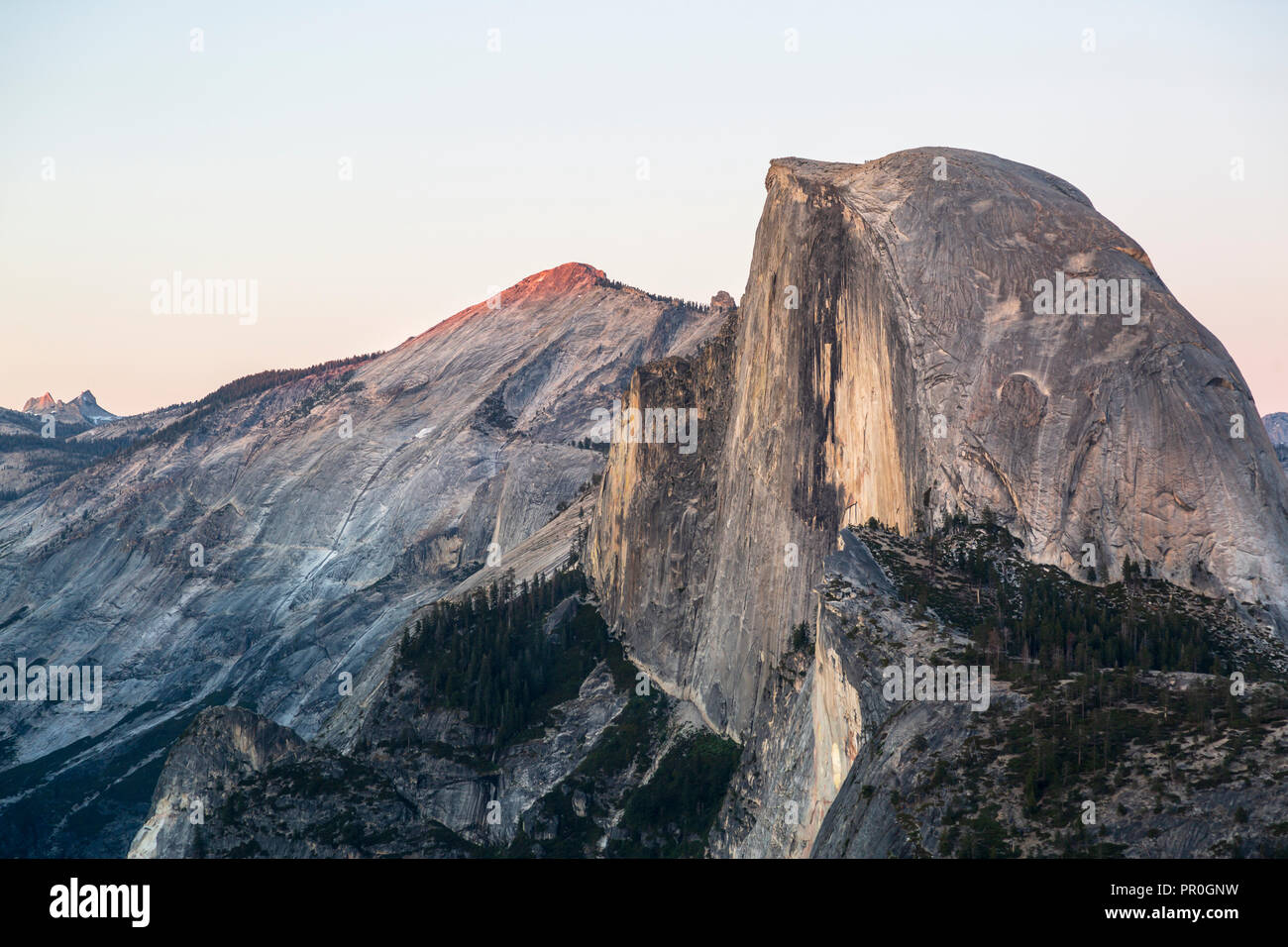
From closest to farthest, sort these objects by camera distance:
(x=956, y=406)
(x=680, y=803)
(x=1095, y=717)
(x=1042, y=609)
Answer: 1. (x=1095, y=717)
2. (x=1042, y=609)
3. (x=956, y=406)
4. (x=680, y=803)

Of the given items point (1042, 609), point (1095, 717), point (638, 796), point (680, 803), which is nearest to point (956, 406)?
point (1042, 609)

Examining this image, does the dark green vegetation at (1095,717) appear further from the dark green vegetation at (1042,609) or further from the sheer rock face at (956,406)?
the sheer rock face at (956,406)

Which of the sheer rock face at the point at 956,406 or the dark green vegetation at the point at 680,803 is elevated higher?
the sheer rock face at the point at 956,406

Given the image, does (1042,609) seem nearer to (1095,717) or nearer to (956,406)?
(1095,717)

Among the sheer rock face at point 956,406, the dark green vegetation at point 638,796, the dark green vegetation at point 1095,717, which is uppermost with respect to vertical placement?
the sheer rock face at point 956,406

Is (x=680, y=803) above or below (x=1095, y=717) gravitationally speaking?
below

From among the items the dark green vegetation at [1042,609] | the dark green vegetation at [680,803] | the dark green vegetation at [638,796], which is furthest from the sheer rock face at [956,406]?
the dark green vegetation at [638,796]

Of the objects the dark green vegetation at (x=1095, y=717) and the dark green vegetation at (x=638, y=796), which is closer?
the dark green vegetation at (x=1095, y=717)
